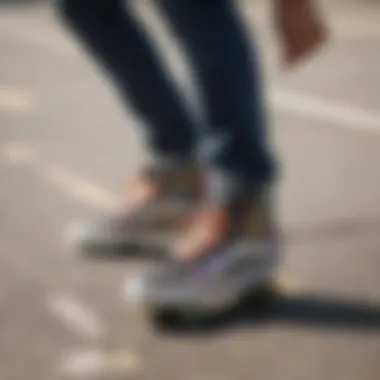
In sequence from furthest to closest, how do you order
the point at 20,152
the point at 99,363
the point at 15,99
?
1. the point at 15,99
2. the point at 20,152
3. the point at 99,363

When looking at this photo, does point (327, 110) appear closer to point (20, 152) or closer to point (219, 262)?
point (20, 152)

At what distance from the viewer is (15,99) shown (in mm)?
2682

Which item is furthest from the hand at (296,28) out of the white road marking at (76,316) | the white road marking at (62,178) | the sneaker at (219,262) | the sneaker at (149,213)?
the white road marking at (62,178)

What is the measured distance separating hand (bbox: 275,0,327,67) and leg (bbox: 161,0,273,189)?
2.0 inches

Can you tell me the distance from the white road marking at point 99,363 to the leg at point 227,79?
1.01 ft

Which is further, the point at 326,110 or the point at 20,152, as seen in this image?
the point at 326,110

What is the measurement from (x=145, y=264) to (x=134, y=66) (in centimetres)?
30

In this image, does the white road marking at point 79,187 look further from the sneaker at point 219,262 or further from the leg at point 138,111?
the sneaker at point 219,262

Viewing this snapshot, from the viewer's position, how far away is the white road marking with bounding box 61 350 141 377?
1.21m

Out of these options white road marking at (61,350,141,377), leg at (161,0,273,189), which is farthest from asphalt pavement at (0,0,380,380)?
leg at (161,0,273,189)

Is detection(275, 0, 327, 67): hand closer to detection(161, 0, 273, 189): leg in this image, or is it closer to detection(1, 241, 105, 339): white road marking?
detection(161, 0, 273, 189): leg

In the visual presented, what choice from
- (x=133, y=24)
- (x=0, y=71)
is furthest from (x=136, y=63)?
(x=0, y=71)

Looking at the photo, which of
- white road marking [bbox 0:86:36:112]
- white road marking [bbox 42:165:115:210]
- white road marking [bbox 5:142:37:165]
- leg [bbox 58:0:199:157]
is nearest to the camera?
leg [bbox 58:0:199:157]

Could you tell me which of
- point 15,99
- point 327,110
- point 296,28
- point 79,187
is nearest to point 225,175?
point 296,28
